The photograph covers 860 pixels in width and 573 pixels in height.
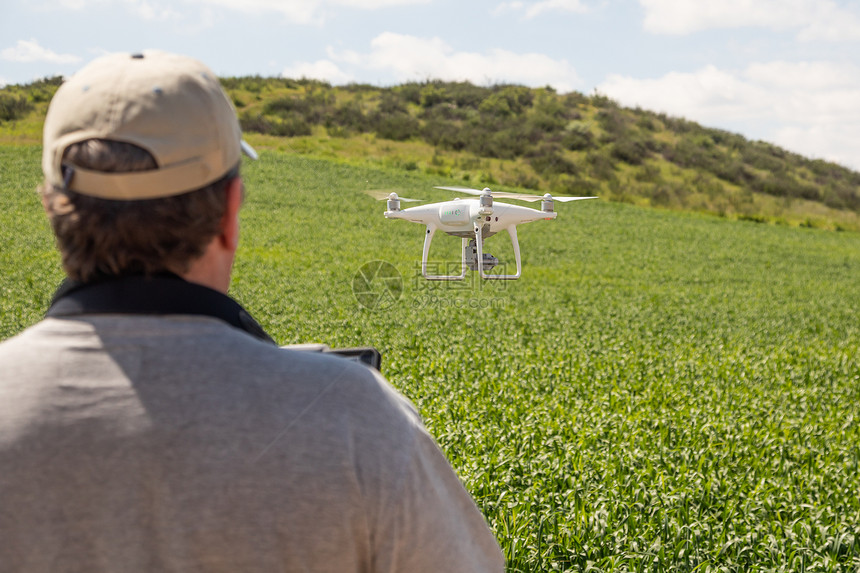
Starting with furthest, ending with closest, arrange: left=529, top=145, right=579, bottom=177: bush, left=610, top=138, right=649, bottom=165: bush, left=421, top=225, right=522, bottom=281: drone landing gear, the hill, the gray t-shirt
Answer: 1. left=610, top=138, right=649, bottom=165: bush
2. the hill
3. left=529, top=145, right=579, bottom=177: bush
4. the gray t-shirt
5. left=421, top=225, right=522, bottom=281: drone landing gear

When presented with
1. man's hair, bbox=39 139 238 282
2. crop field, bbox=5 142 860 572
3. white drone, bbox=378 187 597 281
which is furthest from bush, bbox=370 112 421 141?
white drone, bbox=378 187 597 281

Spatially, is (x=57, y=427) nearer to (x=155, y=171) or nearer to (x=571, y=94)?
(x=155, y=171)

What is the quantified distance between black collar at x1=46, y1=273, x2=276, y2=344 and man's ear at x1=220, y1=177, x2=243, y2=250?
0.14 m

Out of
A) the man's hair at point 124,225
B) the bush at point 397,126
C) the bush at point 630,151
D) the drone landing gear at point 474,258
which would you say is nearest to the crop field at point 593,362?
the drone landing gear at point 474,258

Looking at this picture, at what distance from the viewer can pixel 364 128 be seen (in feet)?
18.4

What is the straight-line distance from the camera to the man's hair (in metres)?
1.23

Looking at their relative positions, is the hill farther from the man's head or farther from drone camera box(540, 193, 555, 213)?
the man's head

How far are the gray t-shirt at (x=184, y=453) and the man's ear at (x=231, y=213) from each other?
0.73 ft

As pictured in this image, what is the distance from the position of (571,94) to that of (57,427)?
3435mm

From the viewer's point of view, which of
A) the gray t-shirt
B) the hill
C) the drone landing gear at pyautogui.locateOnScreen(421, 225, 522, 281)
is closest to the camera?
the drone landing gear at pyautogui.locateOnScreen(421, 225, 522, 281)

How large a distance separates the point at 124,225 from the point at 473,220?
64cm

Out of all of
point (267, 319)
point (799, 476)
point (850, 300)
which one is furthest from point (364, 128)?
point (850, 300)

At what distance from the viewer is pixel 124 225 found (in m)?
1.26

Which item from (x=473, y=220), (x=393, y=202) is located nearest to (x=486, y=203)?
(x=473, y=220)
